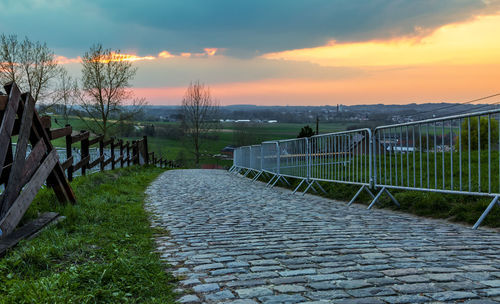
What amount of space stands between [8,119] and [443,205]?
7.13 metres

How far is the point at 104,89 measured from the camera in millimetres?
43969

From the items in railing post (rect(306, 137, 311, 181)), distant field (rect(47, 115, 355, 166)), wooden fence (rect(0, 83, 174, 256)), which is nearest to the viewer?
wooden fence (rect(0, 83, 174, 256))

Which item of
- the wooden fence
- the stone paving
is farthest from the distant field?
the stone paving

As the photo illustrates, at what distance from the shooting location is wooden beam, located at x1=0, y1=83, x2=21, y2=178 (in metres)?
4.83

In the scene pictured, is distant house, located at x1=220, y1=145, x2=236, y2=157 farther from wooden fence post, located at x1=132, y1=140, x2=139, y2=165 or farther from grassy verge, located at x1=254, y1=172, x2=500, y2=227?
grassy verge, located at x1=254, y1=172, x2=500, y2=227

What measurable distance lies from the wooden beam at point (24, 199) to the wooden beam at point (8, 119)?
21.6 inches

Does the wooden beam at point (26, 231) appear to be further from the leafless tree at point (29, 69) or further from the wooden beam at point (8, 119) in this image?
the leafless tree at point (29, 69)

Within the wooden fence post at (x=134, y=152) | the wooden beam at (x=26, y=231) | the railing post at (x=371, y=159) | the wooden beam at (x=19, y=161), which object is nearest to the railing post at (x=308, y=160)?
the railing post at (x=371, y=159)

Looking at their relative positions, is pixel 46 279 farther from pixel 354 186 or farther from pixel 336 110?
pixel 336 110

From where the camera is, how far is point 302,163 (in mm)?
13422

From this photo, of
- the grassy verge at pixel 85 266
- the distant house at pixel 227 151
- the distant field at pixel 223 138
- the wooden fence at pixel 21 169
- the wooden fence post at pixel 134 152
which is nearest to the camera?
the grassy verge at pixel 85 266

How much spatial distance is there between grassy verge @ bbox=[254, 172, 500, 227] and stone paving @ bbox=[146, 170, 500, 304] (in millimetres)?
403

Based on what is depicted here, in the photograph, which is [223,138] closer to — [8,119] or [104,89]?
[104,89]

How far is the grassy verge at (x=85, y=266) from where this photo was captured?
10.9 feet
